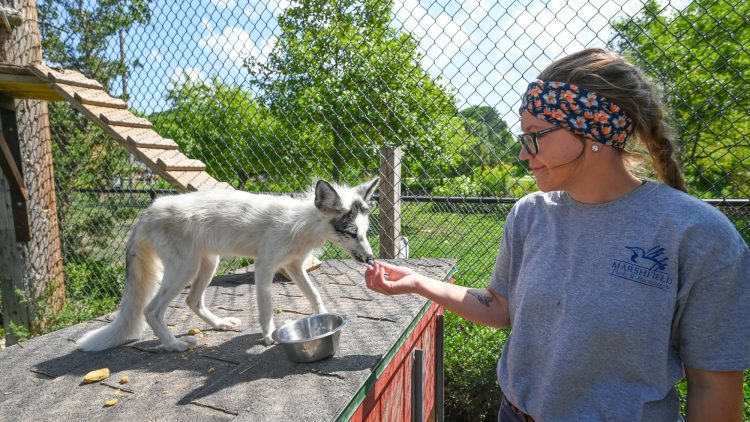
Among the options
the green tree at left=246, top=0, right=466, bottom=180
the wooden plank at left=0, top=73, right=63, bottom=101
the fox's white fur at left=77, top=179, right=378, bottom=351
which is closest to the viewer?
the fox's white fur at left=77, top=179, right=378, bottom=351

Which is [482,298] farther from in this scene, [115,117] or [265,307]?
[115,117]

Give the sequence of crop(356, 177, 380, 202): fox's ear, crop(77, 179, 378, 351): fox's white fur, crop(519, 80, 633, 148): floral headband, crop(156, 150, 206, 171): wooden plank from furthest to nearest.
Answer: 1. crop(156, 150, 206, 171): wooden plank
2. crop(356, 177, 380, 202): fox's ear
3. crop(77, 179, 378, 351): fox's white fur
4. crop(519, 80, 633, 148): floral headband

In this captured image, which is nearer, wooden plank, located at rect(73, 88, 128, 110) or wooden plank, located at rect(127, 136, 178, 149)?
wooden plank, located at rect(127, 136, 178, 149)

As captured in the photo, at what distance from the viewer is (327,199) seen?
2750mm

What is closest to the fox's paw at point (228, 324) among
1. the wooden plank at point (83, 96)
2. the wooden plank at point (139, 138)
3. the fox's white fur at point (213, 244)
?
the fox's white fur at point (213, 244)

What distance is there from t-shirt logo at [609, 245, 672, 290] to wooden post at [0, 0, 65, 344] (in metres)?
5.96

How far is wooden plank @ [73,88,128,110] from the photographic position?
4.22 metres

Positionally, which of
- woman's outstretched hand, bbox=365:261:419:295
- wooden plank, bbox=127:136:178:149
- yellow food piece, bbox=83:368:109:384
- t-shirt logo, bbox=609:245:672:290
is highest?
wooden plank, bbox=127:136:178:149

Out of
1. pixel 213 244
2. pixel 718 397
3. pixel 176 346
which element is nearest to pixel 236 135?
pixel 213 244

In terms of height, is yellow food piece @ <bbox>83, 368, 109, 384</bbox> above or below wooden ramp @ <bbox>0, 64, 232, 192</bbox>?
below

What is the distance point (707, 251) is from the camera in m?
1.17

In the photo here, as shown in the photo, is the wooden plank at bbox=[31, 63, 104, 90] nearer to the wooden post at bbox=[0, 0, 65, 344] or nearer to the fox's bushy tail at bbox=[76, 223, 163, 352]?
the wooden post at bbox=[0, 0, 65, 344]

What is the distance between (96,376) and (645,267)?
2.56 m

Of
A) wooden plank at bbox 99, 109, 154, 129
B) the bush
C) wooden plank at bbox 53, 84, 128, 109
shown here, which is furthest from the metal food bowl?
wooden plank at bbox 53, 84, 128, 109
